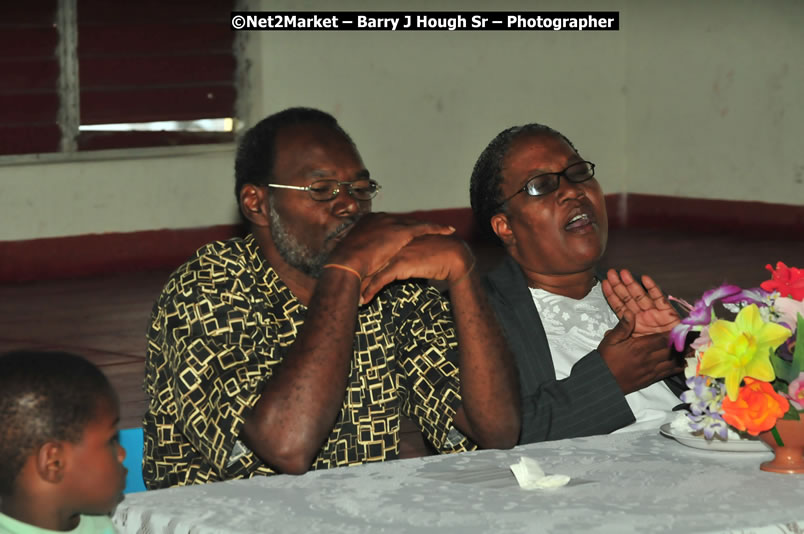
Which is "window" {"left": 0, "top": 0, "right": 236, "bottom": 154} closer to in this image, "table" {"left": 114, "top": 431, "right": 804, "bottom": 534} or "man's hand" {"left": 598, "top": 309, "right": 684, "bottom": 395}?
"man's hand" {"left": 598, "top": 309, "right": 684, "bottom": 395}

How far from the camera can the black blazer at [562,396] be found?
2539mm

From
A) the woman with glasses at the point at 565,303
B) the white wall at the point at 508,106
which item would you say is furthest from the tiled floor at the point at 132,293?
the woman with glasses at the point at 565,303

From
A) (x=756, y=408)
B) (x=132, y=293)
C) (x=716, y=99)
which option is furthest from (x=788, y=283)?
(x=716, y=99)

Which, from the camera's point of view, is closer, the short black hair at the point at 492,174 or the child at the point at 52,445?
Result: the child at the point at 52,445

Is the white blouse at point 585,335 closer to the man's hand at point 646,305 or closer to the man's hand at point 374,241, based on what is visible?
the man's hand at point 646,305

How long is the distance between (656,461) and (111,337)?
5.31m

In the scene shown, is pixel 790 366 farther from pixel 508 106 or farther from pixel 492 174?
pixel 508 106

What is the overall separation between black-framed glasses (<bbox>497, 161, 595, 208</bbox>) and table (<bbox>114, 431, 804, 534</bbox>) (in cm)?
96

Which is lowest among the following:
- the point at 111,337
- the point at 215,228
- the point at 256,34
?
the point at 111,337

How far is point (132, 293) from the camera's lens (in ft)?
28.0

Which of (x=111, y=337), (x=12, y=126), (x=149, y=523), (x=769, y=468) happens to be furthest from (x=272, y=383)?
(x=12, y=126)

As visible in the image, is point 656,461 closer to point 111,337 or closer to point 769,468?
point 769,468

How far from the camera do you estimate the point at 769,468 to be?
1.97 meters

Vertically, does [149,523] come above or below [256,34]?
below
